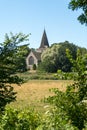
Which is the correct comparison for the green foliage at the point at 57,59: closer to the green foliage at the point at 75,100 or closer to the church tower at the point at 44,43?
the church tower at the point at 44,43

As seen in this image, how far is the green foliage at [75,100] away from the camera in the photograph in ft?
21.4

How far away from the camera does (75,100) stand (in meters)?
6.86

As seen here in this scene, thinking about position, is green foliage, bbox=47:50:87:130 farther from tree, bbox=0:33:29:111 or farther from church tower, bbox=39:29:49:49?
church tower, bbox=39:29:49:49

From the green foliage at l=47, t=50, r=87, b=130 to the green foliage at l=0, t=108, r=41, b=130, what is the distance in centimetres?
54

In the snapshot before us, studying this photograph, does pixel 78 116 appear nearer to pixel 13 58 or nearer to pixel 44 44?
pixel 13 58

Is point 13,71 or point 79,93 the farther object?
point 13,71

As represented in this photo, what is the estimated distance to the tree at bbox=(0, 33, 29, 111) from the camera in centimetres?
892

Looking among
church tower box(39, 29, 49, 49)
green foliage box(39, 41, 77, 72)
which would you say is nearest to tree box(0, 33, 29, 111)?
green foliage box(39, 41, 77, 72)

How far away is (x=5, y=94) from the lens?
8906 millimetres

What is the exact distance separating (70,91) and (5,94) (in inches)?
92.3

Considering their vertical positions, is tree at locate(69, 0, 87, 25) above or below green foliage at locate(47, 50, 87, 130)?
above

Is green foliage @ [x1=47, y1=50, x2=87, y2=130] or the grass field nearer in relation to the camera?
green foliage @ [x1=47, y1=50, x2=87, y2=130]

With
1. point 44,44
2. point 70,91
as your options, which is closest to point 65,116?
point 70,91

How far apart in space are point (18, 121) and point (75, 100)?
4.31 feet
